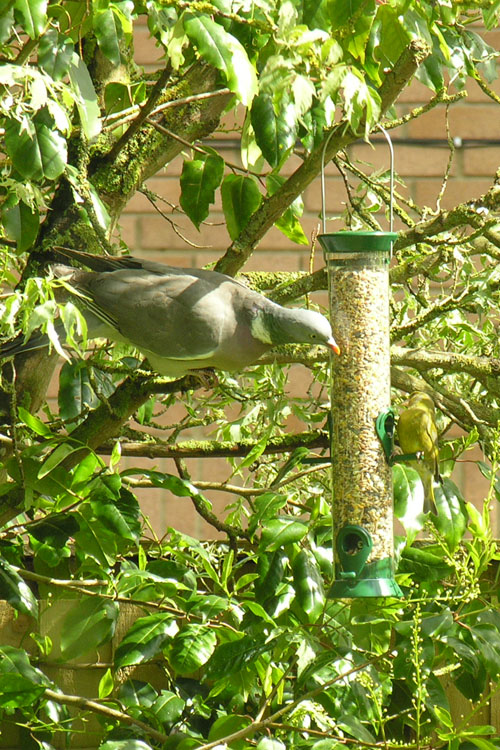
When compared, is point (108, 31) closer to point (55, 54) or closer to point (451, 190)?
point (55, 54)

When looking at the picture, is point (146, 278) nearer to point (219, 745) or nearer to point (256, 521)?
point (256, 521)

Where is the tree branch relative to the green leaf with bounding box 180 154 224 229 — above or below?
below

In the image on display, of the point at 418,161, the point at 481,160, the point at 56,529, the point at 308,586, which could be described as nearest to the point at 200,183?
the point at 56,529

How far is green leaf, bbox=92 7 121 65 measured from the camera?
1774mm

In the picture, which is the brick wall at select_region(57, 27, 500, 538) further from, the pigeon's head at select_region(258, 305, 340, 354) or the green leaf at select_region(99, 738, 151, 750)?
the green leaf at select_region(99, 738, 151, 750)

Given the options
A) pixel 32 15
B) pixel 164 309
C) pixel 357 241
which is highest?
pixel 32 15

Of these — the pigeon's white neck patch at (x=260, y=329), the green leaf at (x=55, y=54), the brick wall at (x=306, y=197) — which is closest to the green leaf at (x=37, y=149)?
the green leaf at (x=55, y=54)

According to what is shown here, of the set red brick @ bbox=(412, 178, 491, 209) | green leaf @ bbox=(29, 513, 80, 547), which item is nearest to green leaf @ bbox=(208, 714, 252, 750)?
green leaf @ bbox=(29, 513, 80, 547)

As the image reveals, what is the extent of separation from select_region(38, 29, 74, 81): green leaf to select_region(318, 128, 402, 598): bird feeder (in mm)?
760

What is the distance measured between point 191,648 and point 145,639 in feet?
0.35

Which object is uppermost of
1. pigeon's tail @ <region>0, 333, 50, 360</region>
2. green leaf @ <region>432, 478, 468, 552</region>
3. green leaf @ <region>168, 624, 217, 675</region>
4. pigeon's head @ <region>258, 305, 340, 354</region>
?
pigeon's head @ <region>258, 305, 340, 354</region>

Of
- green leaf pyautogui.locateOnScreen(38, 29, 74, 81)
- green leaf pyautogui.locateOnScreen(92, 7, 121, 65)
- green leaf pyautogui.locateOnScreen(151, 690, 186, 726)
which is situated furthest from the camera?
green leaf pyautogui.locateOnScreen(151, 690, 186, 726)

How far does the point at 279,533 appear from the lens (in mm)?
2029

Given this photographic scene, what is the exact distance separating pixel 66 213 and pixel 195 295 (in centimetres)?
38
